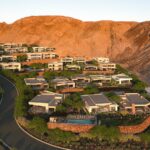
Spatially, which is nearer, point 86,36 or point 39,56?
point 39,56

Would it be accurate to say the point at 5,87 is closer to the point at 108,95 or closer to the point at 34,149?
the point at 108,95

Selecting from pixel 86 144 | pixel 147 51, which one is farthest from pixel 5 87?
pixel 147 51

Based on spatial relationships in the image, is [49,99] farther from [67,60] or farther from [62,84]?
[67,60]

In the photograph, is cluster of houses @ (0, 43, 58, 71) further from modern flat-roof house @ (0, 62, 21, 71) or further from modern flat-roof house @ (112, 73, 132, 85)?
modern flat-roof house @ (112, 73, 132, 85)

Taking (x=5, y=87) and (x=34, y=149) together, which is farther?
(x=5, y=87)

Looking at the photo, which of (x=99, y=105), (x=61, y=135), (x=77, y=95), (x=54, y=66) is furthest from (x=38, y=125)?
(x=54, y=66)

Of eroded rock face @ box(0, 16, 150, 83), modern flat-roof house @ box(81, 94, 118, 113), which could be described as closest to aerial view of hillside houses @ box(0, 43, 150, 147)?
modern flat-roof house @ box(81, 94, 118, 113)
